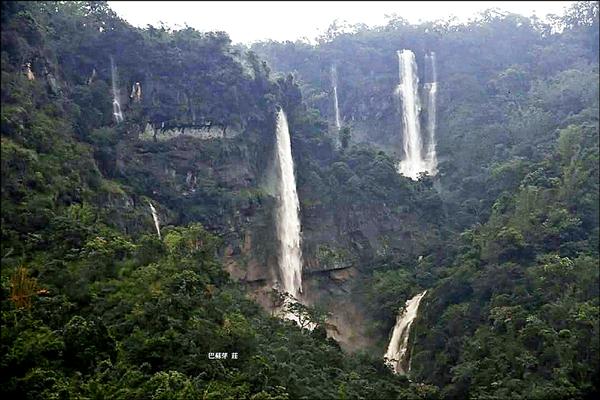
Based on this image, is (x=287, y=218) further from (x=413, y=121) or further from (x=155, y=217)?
(x=413, y=121)

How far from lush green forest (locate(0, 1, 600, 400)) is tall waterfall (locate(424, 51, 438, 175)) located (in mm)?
467

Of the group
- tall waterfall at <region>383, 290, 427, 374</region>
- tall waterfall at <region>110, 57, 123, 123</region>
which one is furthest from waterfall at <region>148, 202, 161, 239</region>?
tall waterfall at <region>383, 290, 427, 374</region>

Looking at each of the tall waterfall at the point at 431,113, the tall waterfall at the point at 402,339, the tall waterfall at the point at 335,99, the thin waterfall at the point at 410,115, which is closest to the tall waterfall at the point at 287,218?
the tall waterfall at the point at 402,339

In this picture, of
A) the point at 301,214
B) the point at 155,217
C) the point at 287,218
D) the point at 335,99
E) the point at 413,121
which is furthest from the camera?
the point at 335,99

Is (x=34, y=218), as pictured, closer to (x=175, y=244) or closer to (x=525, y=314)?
(x=175, y=244)

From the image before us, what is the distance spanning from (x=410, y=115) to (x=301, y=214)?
1111cm

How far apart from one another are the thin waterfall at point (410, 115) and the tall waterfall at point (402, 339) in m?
11.0

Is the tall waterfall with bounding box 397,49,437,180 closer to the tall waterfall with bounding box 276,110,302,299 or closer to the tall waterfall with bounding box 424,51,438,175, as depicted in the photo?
the tall waterfall with bounding box 424,51,438,175

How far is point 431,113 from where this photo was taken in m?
37.0

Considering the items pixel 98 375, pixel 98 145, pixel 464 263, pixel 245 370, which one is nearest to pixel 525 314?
pixel 464 263

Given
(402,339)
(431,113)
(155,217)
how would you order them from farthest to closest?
(431,113), (402,339), (155,217)

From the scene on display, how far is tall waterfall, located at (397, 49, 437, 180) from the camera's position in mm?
35500

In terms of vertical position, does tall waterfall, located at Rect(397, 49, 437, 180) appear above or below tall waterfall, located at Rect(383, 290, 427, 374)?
above

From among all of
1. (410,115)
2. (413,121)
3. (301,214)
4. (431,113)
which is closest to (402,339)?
(301,214)
